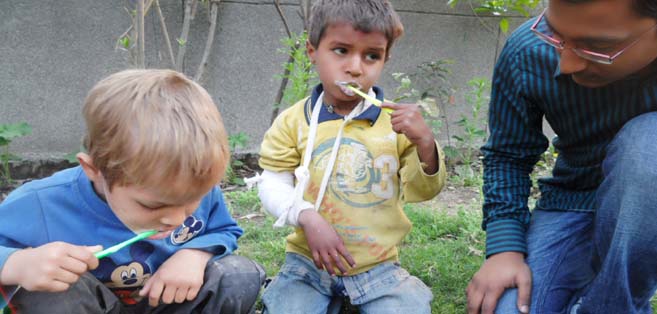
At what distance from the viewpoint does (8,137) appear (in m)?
3.21

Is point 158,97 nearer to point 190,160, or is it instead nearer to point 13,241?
point 190,160

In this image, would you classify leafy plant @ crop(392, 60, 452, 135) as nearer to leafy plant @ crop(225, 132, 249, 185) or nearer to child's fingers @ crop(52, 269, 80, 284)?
leafy plant @ crop(225, 132, 249, 185)

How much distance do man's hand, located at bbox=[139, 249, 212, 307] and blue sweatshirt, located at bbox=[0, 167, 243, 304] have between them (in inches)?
2.1

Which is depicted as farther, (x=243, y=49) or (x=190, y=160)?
(x=243, y=49)

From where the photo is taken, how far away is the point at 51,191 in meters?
1.50

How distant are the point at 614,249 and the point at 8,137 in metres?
2.97

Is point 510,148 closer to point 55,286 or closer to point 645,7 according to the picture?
point 645,7

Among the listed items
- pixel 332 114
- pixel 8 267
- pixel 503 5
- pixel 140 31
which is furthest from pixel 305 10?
pixel 8 267

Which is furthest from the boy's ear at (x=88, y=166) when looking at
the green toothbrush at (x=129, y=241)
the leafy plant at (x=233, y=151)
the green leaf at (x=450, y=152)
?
the green leaf at (x=450, y=152)

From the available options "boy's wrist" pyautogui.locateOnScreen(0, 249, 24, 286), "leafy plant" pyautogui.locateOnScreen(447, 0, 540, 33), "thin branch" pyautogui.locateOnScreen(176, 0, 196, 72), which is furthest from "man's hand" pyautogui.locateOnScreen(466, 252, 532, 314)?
"thin branch" pyautogui.locateOnScreen(176, 0, 196, 72)

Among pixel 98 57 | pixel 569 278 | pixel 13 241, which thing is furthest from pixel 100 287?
pixel 98 57

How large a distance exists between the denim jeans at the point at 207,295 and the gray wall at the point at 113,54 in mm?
2371

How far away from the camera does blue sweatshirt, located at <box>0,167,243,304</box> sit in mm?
1461

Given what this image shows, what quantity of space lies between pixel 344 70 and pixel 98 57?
2333 mm
